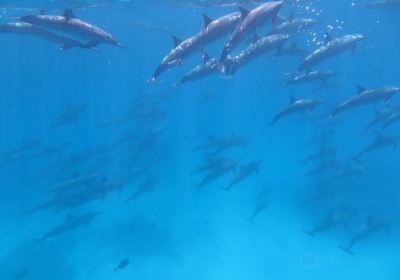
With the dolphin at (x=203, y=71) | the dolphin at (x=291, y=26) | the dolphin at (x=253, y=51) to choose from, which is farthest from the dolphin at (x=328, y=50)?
the dolphin at (x=291, y=26)

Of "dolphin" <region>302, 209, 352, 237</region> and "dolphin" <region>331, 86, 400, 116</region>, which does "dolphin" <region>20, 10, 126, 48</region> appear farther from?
"dolphin" <region>302, 209, 352, 237</region>

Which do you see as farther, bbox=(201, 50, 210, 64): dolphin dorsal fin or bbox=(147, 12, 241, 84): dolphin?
bbox=(201, 50, 210, 64): dolphin dorsal fin

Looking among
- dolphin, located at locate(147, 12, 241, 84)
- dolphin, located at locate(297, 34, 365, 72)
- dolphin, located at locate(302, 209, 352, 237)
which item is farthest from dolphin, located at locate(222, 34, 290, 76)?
dolphin, located at locate(302, 209, 352, 237)

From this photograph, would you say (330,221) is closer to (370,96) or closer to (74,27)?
(370,96)

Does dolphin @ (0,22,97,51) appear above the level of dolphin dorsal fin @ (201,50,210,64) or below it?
above

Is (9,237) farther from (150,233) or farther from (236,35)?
(236,35)

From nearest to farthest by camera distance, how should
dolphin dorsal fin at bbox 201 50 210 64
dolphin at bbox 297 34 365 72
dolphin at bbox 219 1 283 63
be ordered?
dolphin at bbox 219 1 283 63 → dolphin dorsal fin at bbox 201 50 210 64 → dolphin at bbox 297 34 365 72

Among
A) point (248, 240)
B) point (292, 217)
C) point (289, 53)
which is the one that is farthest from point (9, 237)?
point (289, 53)

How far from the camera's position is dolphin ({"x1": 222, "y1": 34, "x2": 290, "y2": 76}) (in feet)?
35.1

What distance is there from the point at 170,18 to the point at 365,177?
2638cm

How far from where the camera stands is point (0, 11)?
1166 inches

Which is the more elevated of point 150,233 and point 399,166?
point 150,233

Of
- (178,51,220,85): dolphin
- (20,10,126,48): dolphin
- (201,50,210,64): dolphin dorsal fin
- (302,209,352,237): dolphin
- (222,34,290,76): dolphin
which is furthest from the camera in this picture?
(302,209,352,237): dolphin

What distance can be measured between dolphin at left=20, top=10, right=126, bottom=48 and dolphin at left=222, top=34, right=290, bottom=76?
294 centimetres
